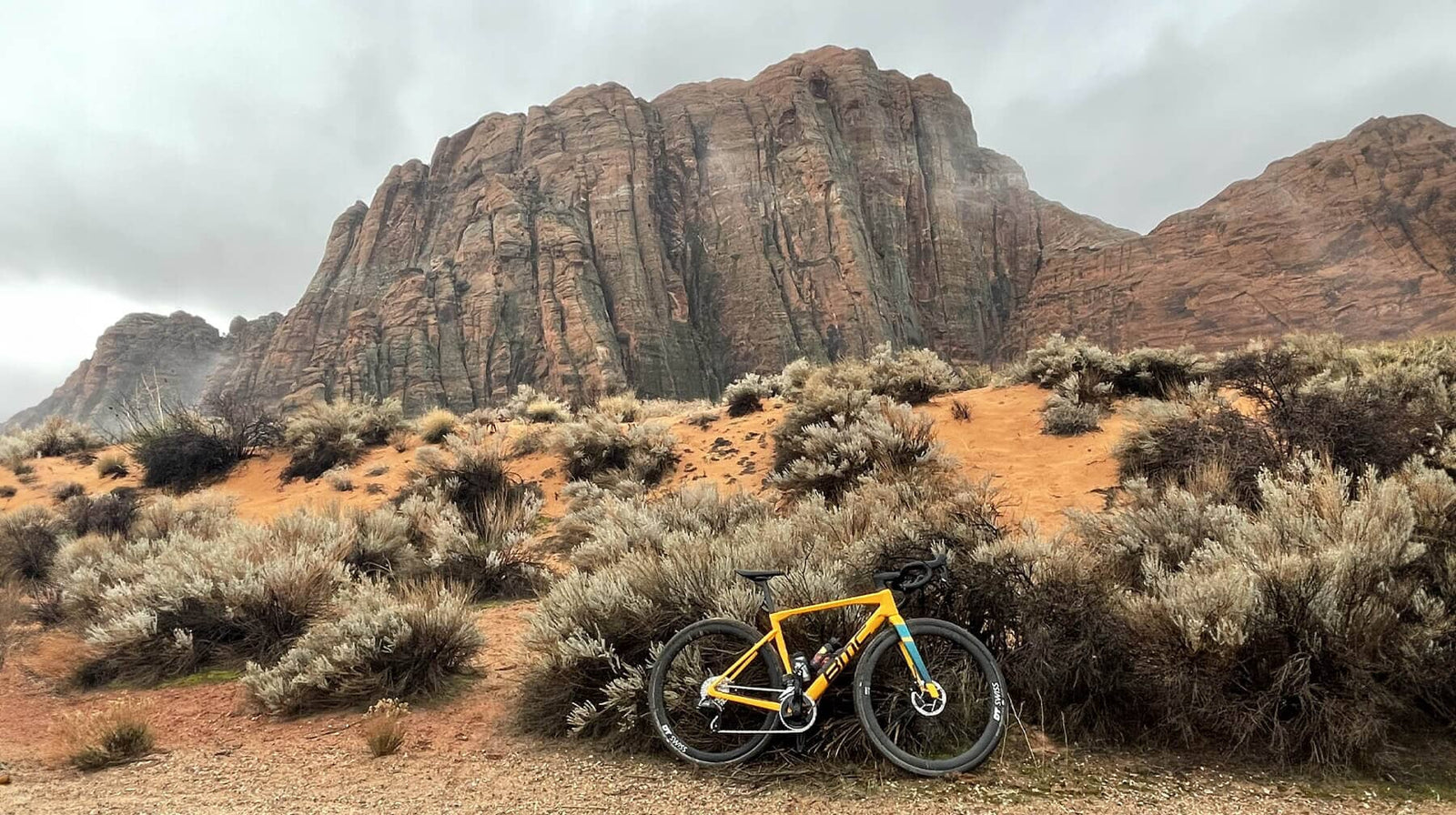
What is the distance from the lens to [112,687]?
17.9 feet

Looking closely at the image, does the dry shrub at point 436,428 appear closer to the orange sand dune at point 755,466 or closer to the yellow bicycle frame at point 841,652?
the orange sand dune at point 755,466

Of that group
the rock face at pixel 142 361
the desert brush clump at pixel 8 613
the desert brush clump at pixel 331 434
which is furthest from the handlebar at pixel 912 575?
the rock face at pixel 142 361

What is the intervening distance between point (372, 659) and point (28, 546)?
388 inches

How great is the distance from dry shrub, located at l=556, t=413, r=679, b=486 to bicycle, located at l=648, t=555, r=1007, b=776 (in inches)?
319

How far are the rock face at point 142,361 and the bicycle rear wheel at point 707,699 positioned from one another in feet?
296

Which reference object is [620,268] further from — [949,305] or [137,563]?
[137,563]

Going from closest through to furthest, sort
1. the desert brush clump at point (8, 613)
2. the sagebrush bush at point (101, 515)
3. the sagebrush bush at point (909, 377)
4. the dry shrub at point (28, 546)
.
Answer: the desert brush clump at point (8, 613), the dry shrub at point (28, 546), the sagebrush bush at point (101, 515), the sagebrush bush at point (909, 377)

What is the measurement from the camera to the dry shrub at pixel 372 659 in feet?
15.1

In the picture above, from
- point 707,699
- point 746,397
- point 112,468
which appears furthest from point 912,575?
point 112,468

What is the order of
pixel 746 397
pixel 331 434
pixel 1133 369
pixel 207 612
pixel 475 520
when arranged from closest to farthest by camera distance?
pixel 207 612, pixel 475 520, pixel 1133 369, pixel 746 397, pixel 331 434

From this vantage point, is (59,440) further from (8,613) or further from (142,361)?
(142,361)

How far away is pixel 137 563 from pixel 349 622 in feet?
16.1

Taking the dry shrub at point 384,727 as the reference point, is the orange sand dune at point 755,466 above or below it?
above

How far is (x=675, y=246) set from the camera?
65.9m
